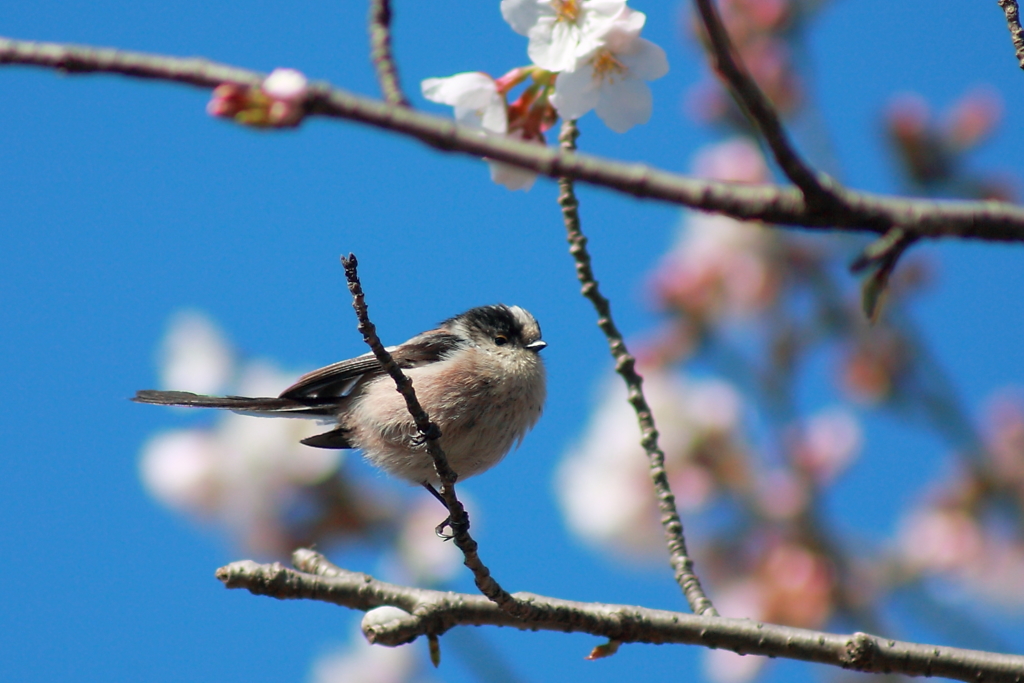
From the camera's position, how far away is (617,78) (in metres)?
1.79

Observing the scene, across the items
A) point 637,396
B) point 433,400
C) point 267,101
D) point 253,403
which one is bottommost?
point 267,101

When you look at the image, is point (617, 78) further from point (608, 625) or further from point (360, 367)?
point (360, 367)

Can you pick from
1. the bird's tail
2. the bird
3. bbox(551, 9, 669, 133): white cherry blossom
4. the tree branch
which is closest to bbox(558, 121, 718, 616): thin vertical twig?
bbox(551, 9, 669, 133): white cherry blossom

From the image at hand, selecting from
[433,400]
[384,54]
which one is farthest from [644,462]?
[384,54]

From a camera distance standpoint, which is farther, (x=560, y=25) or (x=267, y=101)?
(x=560, y=25)

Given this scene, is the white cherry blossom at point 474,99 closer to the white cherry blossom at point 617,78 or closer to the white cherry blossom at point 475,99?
the white cherry blossom at point 475,99

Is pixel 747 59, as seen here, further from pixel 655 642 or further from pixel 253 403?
pixel 655 642

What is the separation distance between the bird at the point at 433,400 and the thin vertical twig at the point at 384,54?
1737 millimetres

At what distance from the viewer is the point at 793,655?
204 centimetres

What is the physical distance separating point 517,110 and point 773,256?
274cm

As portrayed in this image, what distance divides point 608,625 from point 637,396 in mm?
610

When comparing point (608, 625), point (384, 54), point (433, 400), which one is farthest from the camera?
point (433, 400)

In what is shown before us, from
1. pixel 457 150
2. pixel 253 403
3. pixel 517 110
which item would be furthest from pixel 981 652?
pixel 253 403

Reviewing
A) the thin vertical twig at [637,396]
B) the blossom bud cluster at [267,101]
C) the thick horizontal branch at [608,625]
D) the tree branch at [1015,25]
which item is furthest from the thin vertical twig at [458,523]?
the tree branch at [1015,25]
